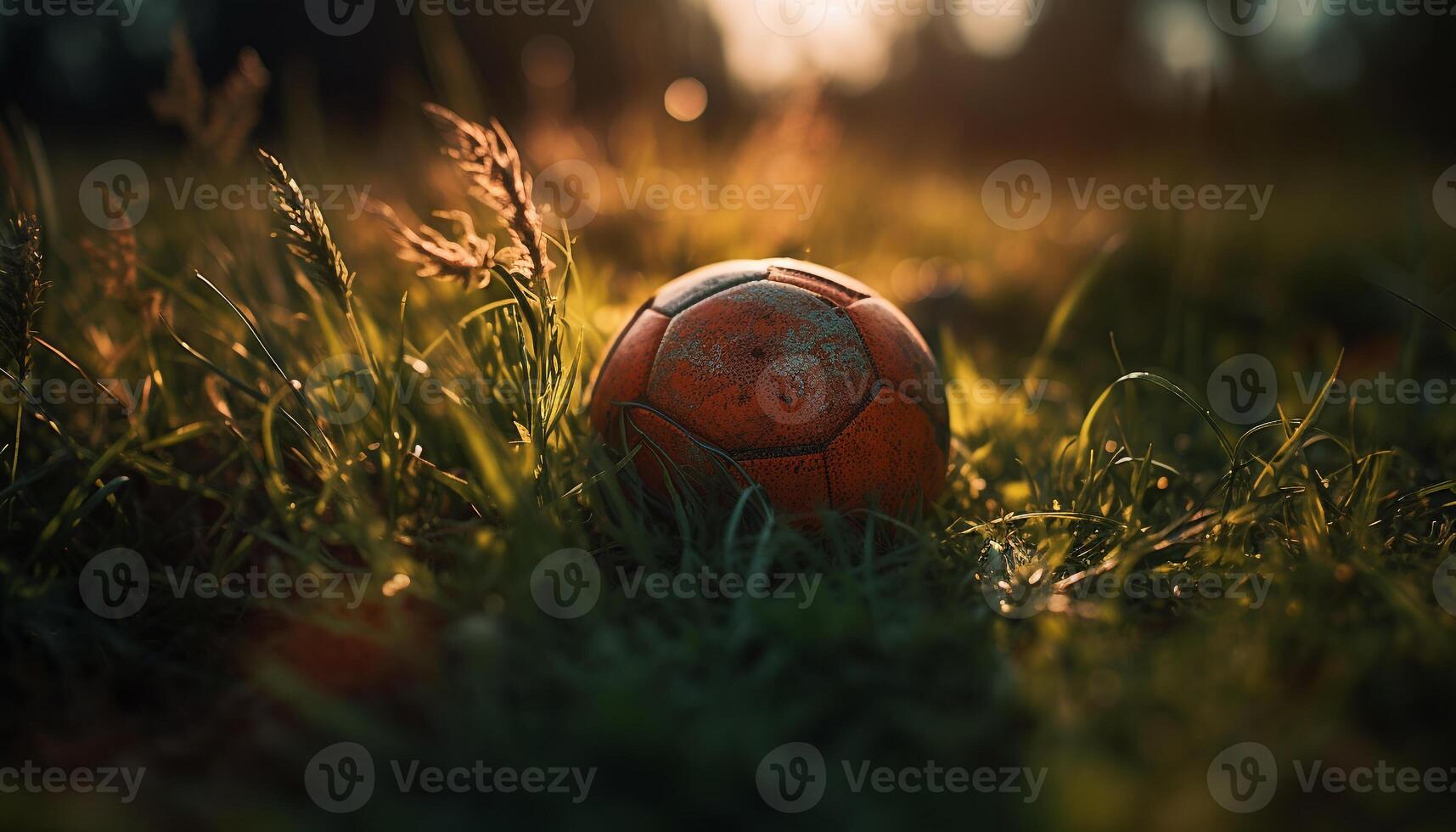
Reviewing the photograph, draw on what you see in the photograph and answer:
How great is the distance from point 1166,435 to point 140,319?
138 inches

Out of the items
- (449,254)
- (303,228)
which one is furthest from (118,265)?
(449,254)

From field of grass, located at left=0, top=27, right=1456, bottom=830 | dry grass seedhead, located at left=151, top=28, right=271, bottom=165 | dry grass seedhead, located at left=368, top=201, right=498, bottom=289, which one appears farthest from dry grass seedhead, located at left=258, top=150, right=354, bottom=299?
dry grass seedhead, located at left=151, top=28, right=271, bottom=165

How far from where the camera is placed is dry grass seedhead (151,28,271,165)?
9.34 feet

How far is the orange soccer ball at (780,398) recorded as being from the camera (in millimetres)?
2043

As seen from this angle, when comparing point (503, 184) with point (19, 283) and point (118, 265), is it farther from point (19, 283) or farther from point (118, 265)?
point (118, 265)

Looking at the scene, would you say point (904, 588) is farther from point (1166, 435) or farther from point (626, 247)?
point (626, 247)

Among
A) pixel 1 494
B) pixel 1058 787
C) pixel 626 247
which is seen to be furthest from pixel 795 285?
pixel 626 247

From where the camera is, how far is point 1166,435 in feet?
10.2

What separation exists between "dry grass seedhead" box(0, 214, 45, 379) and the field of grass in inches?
0.5

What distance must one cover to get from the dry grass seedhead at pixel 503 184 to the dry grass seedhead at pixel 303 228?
1.05 feet

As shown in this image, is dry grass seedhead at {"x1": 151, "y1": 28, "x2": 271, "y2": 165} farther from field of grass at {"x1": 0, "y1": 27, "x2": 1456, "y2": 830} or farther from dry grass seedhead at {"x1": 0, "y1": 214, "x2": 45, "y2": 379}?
dry grass seedhead at {"x1": 0, "y1": 214, "x2": 45, "y2": 379}

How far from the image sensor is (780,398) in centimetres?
204

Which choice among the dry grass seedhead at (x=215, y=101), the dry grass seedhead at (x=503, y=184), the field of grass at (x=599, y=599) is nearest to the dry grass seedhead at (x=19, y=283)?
the field of grass at (x=599, y=599)

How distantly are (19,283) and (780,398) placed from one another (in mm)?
1757
